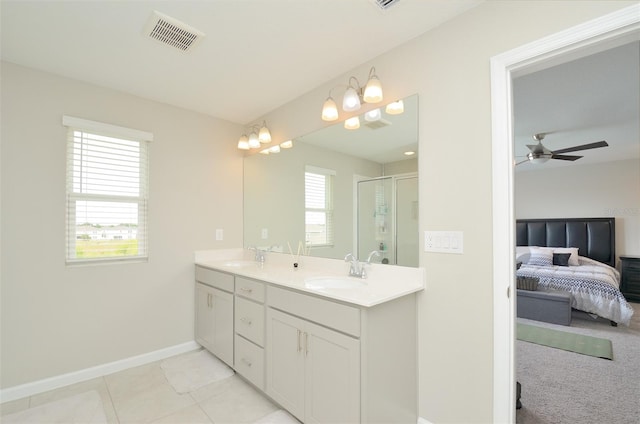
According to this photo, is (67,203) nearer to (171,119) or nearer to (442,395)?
(171,119)

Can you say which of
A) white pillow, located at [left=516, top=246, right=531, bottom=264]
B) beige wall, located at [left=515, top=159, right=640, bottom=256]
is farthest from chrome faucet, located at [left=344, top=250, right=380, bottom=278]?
beige wall, located at [left=515, top=159, right=640, bottom=256]

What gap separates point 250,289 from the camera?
219 cm

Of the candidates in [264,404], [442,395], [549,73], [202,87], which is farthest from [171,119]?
[549,73]

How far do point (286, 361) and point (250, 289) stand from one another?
0.58 m

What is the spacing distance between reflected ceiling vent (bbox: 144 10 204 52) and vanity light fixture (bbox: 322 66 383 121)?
0.96 metres

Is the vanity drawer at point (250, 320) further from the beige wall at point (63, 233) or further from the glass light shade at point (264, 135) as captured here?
the glass light shade at point (264, 135)

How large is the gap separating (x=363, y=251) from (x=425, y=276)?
54 centimetres

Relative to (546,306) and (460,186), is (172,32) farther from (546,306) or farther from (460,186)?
(546,306)

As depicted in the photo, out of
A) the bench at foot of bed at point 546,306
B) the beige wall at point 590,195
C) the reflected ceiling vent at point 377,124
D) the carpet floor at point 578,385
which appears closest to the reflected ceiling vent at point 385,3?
the reflected ceiling vent at point 377,124

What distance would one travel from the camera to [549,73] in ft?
7.82

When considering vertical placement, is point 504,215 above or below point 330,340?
above

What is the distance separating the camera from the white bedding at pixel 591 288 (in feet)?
11.7

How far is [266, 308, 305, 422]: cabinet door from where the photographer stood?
1765 mm

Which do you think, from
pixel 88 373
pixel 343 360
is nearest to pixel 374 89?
pixel 343 360
